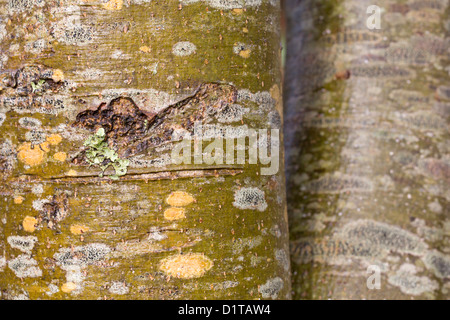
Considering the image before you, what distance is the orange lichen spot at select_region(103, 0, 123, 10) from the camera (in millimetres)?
922

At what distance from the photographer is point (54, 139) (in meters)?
0.94

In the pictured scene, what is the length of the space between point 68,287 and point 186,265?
0.25 meters

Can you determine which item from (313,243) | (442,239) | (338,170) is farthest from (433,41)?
(313,243)

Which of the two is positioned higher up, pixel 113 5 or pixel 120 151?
pixel 113 5

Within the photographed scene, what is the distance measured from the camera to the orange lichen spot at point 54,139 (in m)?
0.94

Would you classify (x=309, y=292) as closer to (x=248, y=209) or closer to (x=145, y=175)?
(x=248, y=209)

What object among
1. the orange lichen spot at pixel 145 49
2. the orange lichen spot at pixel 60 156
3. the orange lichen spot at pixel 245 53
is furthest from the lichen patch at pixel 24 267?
the orange lichen spot at pixel 245 53

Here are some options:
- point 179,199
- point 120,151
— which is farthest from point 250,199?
point 120,151

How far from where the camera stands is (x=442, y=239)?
1.47 meters

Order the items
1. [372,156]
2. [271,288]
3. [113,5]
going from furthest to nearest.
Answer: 1. [372,156]
2. [271,288]
3. [113,5]

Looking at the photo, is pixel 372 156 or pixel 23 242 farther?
pixel 372 156

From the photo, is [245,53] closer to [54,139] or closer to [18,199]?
[54,139]

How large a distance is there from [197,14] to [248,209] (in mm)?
430

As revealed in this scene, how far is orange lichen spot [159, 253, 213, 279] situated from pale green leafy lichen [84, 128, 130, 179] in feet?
0.67
